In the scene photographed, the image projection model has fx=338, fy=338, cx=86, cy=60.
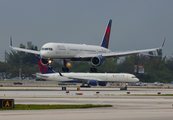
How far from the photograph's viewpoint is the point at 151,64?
426 feet

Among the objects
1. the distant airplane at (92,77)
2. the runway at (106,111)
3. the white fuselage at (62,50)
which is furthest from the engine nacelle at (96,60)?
the distant airplane at (92,77)

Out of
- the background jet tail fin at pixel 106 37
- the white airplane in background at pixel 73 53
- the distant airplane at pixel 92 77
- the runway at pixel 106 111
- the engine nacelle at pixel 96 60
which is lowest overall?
the runway at pixel 106 111

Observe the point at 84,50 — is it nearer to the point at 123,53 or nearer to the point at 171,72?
the point at 123,53

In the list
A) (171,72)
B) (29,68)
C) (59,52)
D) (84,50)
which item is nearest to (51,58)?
(59,52)

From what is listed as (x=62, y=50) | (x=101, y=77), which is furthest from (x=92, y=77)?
(x=62, y=50)

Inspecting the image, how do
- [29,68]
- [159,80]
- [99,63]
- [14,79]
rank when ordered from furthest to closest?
[14,79], [29,68], [159,80], [99,63]

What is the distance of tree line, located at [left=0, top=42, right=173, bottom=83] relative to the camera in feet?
362

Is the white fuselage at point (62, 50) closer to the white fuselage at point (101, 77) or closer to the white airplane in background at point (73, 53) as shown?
the white airplane in background at point (73, 53)

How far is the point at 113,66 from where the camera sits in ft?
358

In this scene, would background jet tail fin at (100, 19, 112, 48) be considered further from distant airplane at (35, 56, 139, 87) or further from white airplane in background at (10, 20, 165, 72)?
distant airplane at (35, 56, 139, 87)

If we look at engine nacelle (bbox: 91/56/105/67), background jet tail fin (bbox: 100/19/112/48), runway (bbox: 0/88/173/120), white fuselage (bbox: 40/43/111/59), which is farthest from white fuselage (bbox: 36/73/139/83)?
runway (bbox: 0/88/173/120)

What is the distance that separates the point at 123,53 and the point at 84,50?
27.0 ft

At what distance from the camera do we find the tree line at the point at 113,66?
110250 millimetres

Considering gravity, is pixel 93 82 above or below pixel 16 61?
below
